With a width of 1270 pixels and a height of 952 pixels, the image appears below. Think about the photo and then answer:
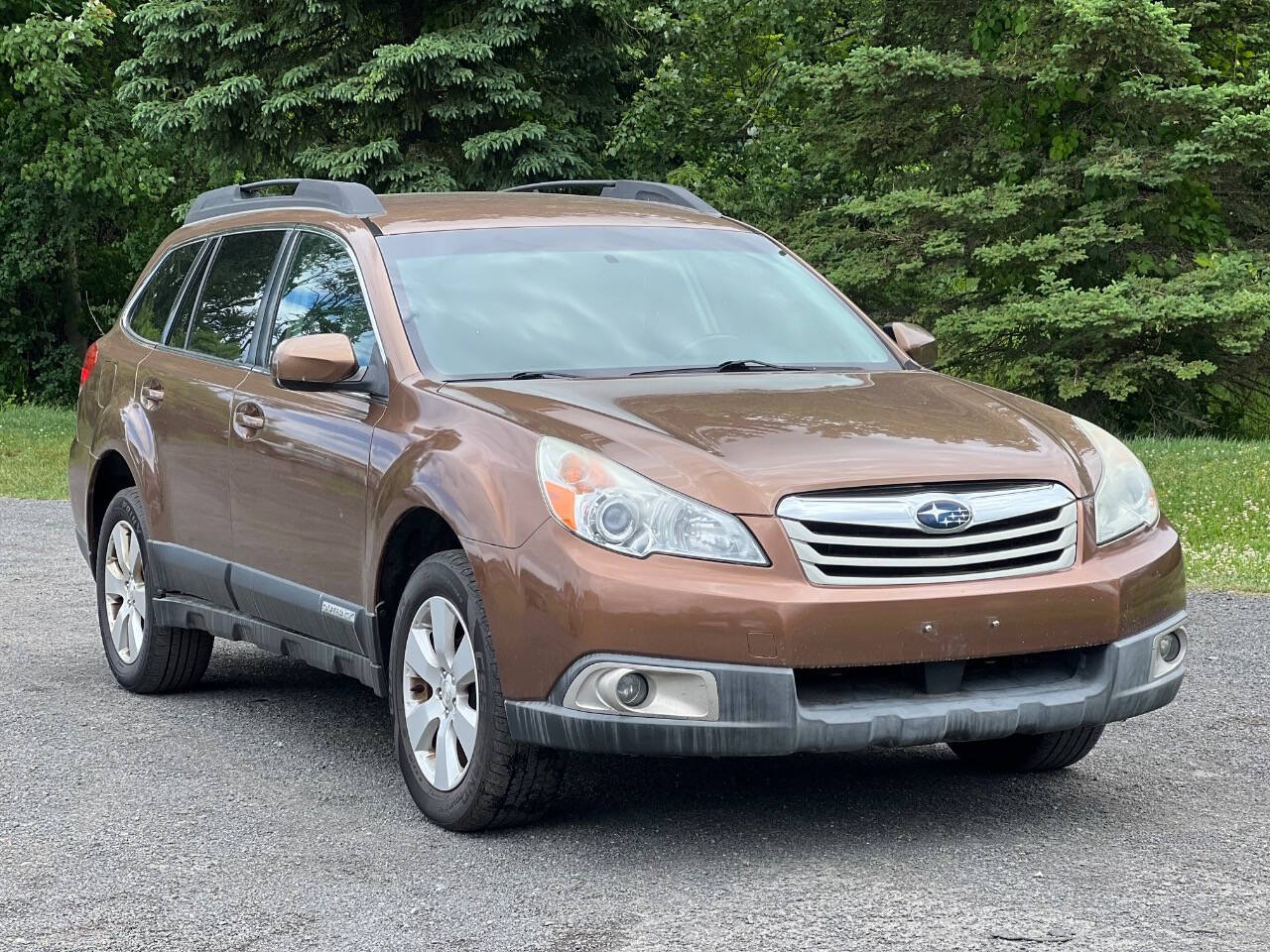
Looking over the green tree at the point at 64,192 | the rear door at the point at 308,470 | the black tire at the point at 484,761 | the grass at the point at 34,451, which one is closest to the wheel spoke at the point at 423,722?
the black tire at the point at 484,761

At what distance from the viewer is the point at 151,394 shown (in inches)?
294

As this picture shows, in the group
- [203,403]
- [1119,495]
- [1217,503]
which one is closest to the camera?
[1119,495]

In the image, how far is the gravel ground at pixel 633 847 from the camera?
4.45 metres

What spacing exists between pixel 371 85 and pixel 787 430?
1519cm

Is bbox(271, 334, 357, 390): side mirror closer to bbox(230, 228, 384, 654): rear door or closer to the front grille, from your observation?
bbox(230, 228, 384, 654): rear door

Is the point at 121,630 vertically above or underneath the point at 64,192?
above

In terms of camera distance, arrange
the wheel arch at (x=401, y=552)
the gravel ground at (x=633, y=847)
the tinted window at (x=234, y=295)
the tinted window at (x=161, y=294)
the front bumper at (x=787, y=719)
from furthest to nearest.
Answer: the tinted window at (x=161, y=294)
the tinted window at (x=234, y=295)
the wheel arch at (x=401, y=552)
the front bumper at (x=787, y=719)
the gravel ground at (x=633, y=847)

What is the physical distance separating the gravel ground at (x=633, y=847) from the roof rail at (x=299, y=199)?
189cm

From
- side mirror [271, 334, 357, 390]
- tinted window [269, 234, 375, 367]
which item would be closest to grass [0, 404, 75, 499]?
tinted window [269, 234, 375, 367]

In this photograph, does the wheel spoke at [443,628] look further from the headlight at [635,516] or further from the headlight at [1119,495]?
the headlight at [1119,495]

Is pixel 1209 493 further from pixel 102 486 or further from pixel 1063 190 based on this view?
pixel 102 486

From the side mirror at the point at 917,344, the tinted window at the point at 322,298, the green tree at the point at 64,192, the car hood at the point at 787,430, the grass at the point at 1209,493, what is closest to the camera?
the car hood at the point at 787,430

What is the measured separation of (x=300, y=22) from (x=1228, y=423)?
35.1ft

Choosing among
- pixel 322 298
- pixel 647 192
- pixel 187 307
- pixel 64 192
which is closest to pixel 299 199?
pixel 187 307
